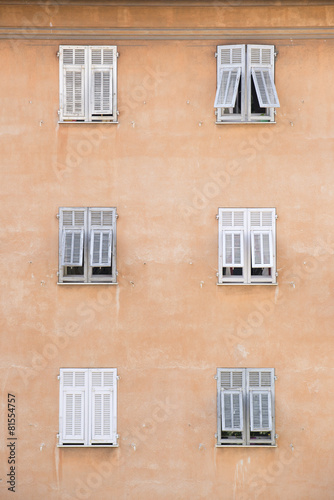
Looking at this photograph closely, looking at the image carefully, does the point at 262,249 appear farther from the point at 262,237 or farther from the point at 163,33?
the point at 163,33

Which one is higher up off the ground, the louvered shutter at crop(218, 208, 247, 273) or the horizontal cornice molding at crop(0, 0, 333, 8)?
the horizontal cornice molding at crop(0, 0, 333, 8)

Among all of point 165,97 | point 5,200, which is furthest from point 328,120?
point 5,200

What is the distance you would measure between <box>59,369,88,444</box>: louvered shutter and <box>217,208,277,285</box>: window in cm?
362

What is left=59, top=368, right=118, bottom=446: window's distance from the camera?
1548 cm

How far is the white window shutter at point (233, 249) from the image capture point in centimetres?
1557

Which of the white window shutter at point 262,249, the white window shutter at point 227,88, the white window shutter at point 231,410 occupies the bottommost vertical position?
the white window shutter at point 231,410

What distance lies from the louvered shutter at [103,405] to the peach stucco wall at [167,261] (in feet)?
0.71

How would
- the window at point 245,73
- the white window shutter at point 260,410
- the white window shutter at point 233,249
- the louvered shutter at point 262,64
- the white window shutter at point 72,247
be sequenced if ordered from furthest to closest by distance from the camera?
1. the window at point 245,73
2. the louvered shutter at point 262,64
3. the white window shutter at point 233,249
4. the white window shutter at point 72,247
5. the white window shutter at point 260,410

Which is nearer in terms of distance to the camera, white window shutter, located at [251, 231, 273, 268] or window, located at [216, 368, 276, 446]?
window, located at [216, 368, 276, 446]

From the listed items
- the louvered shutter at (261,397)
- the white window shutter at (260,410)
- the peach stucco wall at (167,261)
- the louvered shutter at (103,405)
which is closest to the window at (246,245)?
the peach stucco wall at (167,261)

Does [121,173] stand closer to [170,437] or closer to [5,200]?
[5,200]

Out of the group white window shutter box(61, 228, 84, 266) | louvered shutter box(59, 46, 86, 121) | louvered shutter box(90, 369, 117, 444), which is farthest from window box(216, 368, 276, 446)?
louvered shutter box(59, 46, 86, 121)

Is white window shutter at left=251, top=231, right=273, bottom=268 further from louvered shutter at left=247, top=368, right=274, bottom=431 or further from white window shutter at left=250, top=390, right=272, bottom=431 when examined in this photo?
white window shutter at left=250, top=390, right=272, bottom=431

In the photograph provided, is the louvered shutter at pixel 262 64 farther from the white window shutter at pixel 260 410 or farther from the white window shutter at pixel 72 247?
the white window shutter at pixel 260 410
